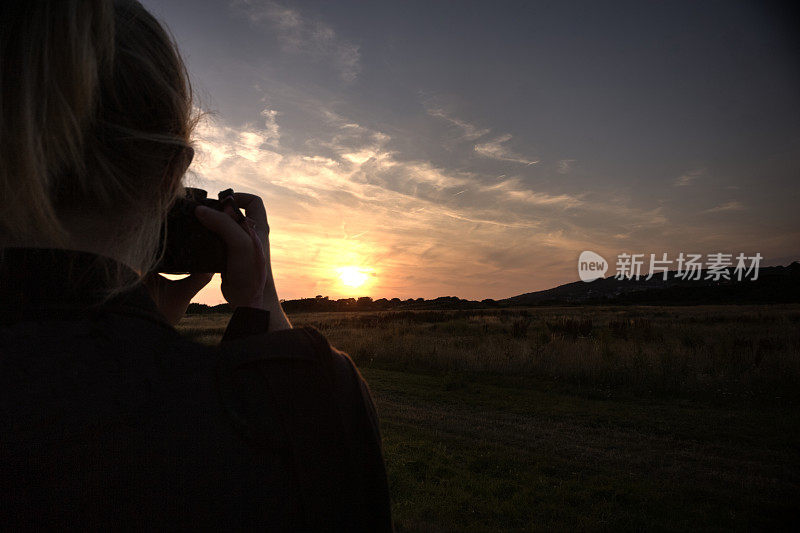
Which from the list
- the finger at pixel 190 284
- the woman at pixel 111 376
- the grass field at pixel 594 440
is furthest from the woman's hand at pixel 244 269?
the grass field at pixel 594 440

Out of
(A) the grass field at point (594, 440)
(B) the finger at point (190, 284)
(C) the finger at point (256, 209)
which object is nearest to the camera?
(B) the finger at point (190, 284)

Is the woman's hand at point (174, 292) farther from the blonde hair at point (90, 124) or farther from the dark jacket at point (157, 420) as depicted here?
the dark jacket at point (157, 420)

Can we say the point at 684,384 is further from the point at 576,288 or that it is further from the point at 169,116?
the point at 576,288

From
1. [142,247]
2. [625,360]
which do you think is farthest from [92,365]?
[625,360]

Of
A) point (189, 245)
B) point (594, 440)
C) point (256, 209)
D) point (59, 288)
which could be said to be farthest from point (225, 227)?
point (594, 440)

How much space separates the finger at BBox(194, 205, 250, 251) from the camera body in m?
0.03

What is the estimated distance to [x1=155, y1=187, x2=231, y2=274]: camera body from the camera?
1096 millimetres

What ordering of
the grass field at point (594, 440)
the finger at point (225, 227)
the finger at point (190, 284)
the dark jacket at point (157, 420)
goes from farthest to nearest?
the grass field at point (594, 440), the finger at point (190, 284), the finger at point (225, 227), the dark jacket at point (157, 420)

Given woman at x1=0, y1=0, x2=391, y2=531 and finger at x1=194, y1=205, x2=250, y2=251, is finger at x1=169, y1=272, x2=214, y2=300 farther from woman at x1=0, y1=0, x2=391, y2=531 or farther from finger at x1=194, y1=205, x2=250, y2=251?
woman at x1=0, y1=0, x2=391, y2=531

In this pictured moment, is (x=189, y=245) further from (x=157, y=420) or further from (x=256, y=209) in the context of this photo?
(x=157, y=420)

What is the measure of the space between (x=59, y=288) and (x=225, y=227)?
0.40 meters

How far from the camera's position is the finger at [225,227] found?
107cm

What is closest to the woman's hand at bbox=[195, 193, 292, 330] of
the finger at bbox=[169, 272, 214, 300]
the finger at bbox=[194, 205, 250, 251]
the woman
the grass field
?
the finger at bbox=[194, 205, 250, 251]

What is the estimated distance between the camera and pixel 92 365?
686 mm
